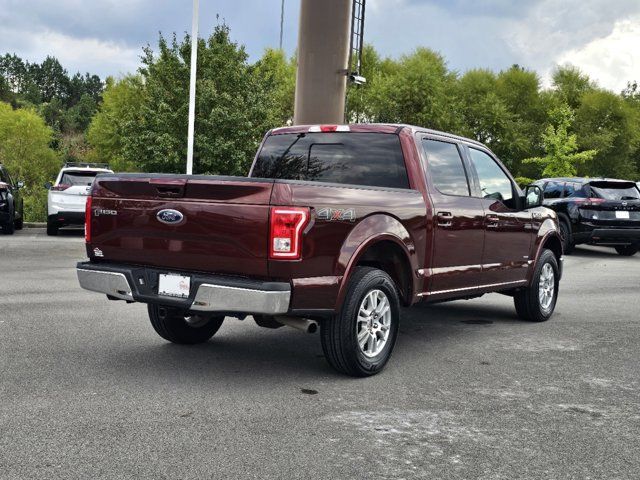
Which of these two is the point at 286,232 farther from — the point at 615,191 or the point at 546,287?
the point at 615,191

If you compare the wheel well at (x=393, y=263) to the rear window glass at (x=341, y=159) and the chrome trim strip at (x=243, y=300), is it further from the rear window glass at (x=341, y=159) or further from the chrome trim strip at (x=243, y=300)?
the chrome trim strip at (x=243, y=300)

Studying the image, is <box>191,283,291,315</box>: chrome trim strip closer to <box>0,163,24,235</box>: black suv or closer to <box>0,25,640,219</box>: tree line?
<box>0,163,24,235</box>: black suv

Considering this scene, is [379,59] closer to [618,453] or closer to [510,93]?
[510,93]

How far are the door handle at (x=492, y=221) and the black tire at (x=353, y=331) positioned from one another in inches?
71.4

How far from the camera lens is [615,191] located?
1733 centimetres

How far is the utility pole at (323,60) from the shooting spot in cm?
1731

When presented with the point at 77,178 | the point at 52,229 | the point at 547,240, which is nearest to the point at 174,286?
the point at 547,240

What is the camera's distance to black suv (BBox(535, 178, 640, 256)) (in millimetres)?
17000

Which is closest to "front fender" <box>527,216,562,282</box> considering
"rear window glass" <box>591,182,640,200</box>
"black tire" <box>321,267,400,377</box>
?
"black tire" <box>321,267,400,377</box>

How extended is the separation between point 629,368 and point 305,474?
3.52 m

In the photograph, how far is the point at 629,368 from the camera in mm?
6047

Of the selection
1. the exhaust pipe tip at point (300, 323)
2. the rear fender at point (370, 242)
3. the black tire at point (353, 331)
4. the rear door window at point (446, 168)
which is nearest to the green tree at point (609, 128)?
the rear door window at point (446, 168)

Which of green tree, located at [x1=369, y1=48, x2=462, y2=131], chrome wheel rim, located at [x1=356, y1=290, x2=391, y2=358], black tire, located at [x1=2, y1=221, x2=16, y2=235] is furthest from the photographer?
green tree, located at [x1=369, y1=48, x2=462, y2=131]

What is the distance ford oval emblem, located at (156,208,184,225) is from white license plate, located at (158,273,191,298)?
1.23ft
